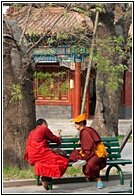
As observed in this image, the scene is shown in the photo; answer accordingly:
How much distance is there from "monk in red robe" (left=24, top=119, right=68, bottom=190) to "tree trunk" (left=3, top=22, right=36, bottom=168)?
3.51ft

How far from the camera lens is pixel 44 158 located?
8977 mm

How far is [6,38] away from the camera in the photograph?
10.2 metres

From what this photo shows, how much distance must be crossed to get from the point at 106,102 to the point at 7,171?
7.72 metres

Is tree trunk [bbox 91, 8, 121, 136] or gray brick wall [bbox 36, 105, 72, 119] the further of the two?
gray brick wall [bbox 36, 105, 72, 119]

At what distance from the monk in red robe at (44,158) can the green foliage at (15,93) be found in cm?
93

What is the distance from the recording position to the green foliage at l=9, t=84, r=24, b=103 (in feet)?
31.9

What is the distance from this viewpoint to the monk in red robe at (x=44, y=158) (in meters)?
8.86

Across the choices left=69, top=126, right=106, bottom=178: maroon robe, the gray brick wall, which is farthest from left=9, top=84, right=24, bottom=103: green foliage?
the gray brick wall

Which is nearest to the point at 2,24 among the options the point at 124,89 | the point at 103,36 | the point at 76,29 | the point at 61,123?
the point at 76,29

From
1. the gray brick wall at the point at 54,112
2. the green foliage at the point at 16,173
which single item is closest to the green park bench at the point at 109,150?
the green foliage at the point at 16,173

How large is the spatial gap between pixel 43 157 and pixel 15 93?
1.40 meters

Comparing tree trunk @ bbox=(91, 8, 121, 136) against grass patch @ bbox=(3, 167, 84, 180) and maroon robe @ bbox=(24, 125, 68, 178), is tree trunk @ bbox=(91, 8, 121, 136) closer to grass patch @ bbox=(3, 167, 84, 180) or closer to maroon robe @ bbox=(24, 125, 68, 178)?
grass patch @ bbox=(3, 167, 84, 180)

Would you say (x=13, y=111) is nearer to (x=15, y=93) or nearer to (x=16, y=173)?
(x=15, y=93)

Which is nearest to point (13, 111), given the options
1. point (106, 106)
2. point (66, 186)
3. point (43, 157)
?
point (43, 157)
